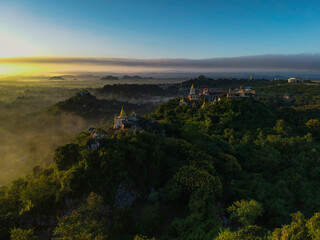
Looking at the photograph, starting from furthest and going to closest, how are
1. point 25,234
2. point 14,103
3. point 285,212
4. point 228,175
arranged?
point 14,103, point 228,175, point 285,212, point 25,234

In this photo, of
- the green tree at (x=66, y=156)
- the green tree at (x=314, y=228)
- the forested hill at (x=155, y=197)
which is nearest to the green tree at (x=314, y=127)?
the forested hill at (x=155, y=197)

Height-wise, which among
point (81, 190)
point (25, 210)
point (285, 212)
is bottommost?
point (285, 212)

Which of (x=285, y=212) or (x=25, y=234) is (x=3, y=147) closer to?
(x=25, y=234)

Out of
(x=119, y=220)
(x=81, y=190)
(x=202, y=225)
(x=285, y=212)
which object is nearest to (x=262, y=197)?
(x=285, y=212)

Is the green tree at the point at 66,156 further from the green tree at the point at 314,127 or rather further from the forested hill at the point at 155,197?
the green tree at the point at 314,127

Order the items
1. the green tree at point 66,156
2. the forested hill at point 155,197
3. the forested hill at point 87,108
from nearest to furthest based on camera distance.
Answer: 1. the forested hill at point 155,197
2. the green tree at point 66,156
3. the forested hill at point 87,108

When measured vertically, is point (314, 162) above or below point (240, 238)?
below
